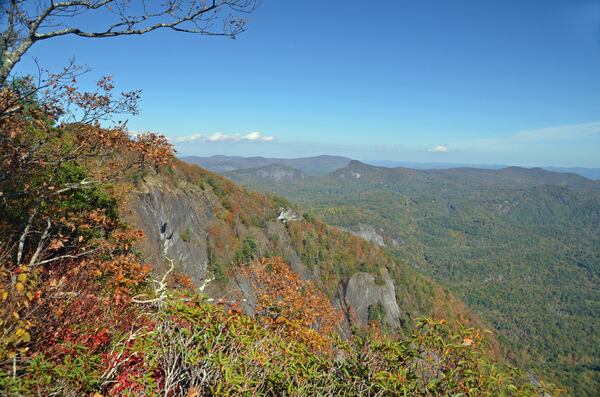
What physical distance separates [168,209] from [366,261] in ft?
197

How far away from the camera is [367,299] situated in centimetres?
7138

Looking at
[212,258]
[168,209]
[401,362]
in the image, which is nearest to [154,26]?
[401,362]

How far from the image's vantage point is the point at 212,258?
151 feet

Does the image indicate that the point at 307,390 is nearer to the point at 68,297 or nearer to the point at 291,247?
the point at 68,297

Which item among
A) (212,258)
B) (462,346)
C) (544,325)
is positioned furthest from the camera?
(544,325)

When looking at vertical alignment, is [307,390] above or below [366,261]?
above

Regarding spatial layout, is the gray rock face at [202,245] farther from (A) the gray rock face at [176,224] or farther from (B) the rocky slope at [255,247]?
(B) the rocky slope at [255,247]

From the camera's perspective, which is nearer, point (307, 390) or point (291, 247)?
point (307, 390)

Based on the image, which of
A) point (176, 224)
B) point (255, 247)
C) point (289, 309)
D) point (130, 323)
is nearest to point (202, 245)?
point (176, 224)

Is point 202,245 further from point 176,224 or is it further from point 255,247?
point 255,247

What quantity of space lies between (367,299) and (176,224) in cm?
4660

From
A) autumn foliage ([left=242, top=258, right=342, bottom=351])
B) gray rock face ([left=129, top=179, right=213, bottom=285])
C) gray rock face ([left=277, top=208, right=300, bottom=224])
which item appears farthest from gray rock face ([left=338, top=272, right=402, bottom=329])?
autumn foliage ([left=242, top=258, right=342, bottom=351])

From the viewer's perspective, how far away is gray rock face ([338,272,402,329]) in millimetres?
69250

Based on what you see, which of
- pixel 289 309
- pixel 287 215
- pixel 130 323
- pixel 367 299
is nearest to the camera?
pixel 130 323
